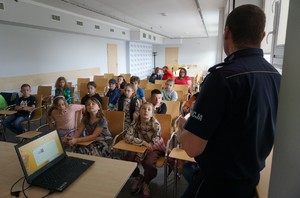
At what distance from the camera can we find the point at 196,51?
1627 cm

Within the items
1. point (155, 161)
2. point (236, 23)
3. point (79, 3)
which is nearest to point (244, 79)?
point (236, 23)

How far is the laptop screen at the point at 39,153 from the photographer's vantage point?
1.22 m

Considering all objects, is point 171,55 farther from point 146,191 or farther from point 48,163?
point 48,163

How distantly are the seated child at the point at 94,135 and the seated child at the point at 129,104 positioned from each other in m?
0.71

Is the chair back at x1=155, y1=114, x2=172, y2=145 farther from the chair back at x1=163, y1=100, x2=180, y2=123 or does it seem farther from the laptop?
the laptop

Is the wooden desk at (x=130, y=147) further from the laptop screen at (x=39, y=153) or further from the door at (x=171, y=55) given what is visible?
the door at (x=171, y=55)

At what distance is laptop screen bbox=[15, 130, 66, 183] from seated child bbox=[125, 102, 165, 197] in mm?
1035

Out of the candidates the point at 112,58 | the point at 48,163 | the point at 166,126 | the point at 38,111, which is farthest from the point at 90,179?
the point at 112,58

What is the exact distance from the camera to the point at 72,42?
281 inches

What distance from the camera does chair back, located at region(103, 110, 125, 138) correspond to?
283cm

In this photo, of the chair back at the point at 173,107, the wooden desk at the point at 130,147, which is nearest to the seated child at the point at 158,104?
the chair back at the point at 173,107

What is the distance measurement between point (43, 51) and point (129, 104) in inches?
156

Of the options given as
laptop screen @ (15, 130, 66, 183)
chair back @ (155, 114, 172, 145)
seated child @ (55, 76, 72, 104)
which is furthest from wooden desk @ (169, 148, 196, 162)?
seated child @ (55, 76, 72, 104)

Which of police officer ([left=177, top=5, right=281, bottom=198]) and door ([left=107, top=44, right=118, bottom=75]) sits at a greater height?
door ([left=107, top=44, right=118, bottom=75])
